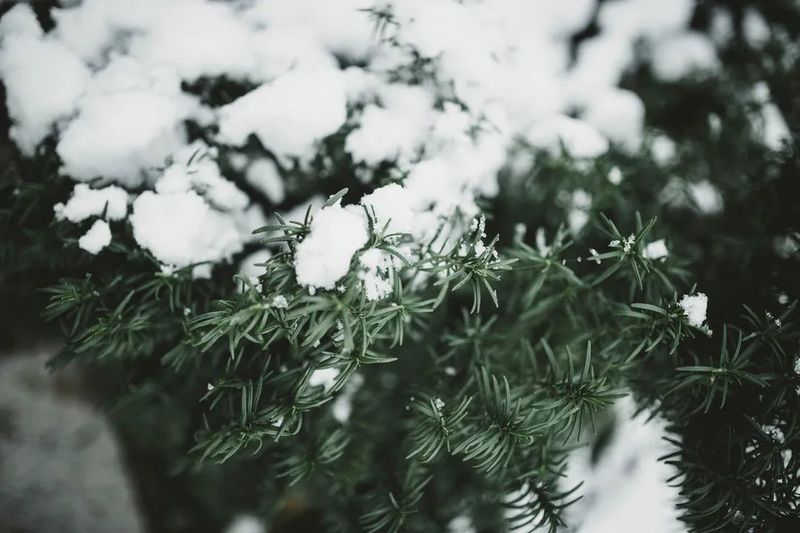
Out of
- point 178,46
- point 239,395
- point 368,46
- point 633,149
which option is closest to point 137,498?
point 239,395

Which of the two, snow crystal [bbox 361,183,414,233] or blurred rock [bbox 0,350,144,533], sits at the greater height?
snow crystal [bbox 361,183,414,233]

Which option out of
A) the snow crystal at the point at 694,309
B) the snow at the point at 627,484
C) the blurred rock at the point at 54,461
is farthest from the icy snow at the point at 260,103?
the blurred rock at the point at 54,461

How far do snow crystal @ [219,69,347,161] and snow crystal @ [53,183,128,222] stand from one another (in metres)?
0.26

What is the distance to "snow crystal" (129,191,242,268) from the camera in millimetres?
944

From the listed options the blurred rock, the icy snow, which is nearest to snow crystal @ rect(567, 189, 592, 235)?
the icy snow

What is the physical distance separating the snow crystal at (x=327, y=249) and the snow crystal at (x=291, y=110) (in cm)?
36

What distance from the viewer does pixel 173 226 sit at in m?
0.95

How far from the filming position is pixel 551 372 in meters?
0.96

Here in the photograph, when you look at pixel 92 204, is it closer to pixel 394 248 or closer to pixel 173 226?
pixel 173 226

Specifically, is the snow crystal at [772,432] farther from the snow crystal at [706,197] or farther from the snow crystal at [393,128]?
the snow crystal at [393,128]

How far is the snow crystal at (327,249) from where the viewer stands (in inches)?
28.5

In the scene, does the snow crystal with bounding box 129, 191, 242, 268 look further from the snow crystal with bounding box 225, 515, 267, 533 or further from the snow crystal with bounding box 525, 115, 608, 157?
the snow crystal with bounding box 225, 515, 267, 533

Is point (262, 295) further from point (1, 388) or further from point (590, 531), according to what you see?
point (1, 388)

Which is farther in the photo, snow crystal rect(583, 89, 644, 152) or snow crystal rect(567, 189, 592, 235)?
snow crystal rect(583, 89, 644, 152)
